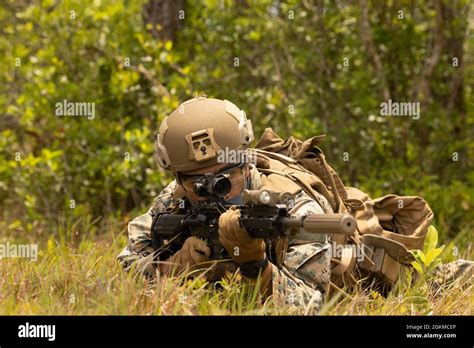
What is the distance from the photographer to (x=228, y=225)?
12.5 feet

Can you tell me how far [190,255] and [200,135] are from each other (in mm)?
579

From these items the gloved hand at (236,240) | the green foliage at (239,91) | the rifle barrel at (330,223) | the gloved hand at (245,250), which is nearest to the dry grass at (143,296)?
the gloved hand at (245,250)

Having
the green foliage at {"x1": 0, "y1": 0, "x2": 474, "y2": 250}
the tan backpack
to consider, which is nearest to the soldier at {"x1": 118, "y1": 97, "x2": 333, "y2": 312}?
the tan backpack

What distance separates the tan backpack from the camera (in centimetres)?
462

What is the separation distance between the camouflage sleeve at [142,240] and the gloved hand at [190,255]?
210 millimetres

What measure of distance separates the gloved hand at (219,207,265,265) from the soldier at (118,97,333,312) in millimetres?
43

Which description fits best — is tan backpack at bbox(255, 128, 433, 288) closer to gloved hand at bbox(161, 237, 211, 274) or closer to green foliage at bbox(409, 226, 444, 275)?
green foliage at bbox(409, 226, 444, 275)

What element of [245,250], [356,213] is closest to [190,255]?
[245,250]

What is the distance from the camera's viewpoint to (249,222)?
146 inches

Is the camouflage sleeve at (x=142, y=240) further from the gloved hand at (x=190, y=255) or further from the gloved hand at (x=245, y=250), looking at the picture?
the gloved hand at (x=245, y=250)

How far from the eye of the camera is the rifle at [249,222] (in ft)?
11.3

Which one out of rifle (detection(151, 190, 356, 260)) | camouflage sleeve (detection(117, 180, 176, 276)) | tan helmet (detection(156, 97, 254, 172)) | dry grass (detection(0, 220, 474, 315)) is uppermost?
tan helmet (detection(156, 97, 254, 172))

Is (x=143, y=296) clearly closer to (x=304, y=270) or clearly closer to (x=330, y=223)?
(x=304, y=270)
